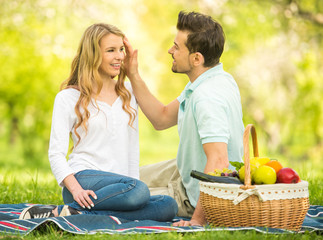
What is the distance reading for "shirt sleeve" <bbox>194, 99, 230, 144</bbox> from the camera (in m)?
3.25

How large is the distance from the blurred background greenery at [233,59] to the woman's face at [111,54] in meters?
6.68

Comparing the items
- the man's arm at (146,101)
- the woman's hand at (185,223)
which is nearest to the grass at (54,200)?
the woman's hand at (185,223)

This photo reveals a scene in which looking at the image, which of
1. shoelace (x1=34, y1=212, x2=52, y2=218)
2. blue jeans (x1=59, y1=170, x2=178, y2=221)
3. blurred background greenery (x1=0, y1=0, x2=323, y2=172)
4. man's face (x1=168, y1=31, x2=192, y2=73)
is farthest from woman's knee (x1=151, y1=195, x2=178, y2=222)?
blurred background greenery (x1=0, y1=0, x2=323, y2=172)

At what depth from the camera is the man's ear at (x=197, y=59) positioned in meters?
3.75

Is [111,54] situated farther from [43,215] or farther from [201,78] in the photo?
[43,215]

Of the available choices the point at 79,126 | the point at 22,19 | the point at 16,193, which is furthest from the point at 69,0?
the point at 79,126

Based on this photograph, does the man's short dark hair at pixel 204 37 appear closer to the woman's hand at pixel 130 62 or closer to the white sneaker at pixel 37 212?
the woman's hand at pixel 130 62

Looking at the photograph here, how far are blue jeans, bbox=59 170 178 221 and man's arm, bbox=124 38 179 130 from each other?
0.82 metres

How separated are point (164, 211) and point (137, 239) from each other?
0.78m

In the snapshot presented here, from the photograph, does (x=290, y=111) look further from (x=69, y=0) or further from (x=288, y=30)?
(x=69, y=0)

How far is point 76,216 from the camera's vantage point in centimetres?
308

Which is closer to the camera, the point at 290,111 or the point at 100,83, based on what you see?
the point at 100,83

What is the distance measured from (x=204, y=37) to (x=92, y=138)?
120cm

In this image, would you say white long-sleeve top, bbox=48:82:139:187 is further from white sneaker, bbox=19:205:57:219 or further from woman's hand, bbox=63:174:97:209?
white sneaker, bbox=19:205:57:219
